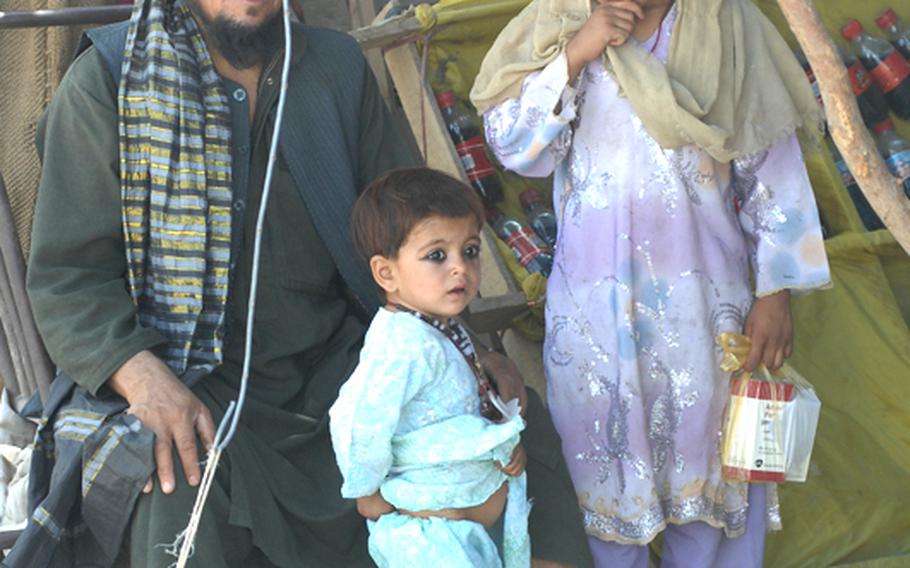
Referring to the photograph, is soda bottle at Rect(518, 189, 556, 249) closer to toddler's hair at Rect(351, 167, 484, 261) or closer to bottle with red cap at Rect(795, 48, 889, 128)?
bottle with red cap at Rect(795, 48, 889, 128)

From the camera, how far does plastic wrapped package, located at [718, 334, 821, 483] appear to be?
327 cm

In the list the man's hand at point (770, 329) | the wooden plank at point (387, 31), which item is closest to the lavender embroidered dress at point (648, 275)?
the man's hand at point (770, 329)

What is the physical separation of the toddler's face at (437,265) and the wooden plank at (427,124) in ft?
3.92

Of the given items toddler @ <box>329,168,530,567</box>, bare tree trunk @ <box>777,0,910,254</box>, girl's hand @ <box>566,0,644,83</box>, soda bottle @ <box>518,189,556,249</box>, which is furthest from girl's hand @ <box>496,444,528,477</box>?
soda bottle @ <box>518,189,556,249</box>

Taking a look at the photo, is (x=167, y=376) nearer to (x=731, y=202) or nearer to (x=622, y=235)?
(x=622, y=235)

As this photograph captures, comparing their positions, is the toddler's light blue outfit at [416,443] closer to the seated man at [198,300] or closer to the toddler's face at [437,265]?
the toddler's face at [437,265]

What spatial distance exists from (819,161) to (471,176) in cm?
120

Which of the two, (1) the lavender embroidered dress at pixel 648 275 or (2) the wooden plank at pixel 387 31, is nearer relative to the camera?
(1) the lavender embroidered dress at pixel 648 275

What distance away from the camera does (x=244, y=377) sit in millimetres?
3115

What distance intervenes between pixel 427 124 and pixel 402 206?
1472mm

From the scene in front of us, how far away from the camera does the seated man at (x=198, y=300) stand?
304 centimetres

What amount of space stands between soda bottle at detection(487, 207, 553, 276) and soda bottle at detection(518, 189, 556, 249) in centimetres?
8

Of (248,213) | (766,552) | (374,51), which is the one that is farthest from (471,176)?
(766,552)

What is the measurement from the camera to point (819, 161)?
15.5ft
